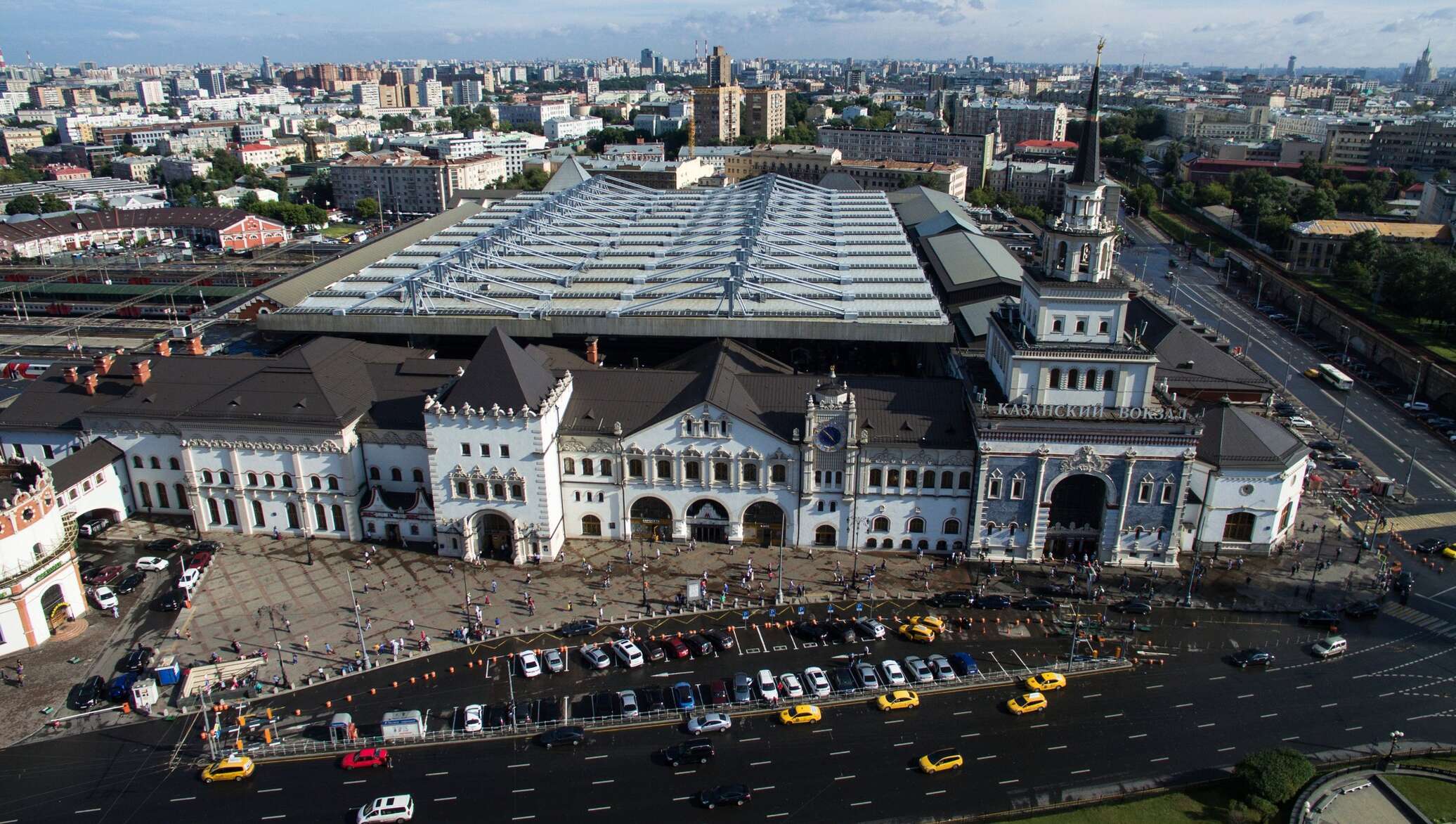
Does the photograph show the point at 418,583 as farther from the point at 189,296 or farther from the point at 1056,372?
the point at 189,296

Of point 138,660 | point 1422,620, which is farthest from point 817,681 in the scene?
point 1422,620

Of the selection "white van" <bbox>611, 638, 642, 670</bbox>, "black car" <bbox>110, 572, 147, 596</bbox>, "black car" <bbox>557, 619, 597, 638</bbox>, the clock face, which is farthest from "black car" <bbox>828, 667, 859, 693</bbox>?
"black car" <bbox>110, 572, 147, 596</bbox>

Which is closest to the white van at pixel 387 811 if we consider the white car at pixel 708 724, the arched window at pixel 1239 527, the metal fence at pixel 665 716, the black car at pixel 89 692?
the metal fence at pixel 665 716

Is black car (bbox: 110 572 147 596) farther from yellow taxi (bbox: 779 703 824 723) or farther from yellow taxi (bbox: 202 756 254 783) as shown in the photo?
yellow taxi (bbox: 779 703 824 723)

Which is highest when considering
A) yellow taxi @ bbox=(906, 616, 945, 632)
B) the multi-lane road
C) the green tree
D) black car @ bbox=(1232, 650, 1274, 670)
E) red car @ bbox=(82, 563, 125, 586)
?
the green tree

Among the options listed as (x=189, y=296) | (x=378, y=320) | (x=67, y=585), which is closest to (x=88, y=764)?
(x=67, y=585)

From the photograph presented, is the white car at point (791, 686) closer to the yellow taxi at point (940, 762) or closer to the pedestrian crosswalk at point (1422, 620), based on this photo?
the yellow taxi at point (940, 762)
